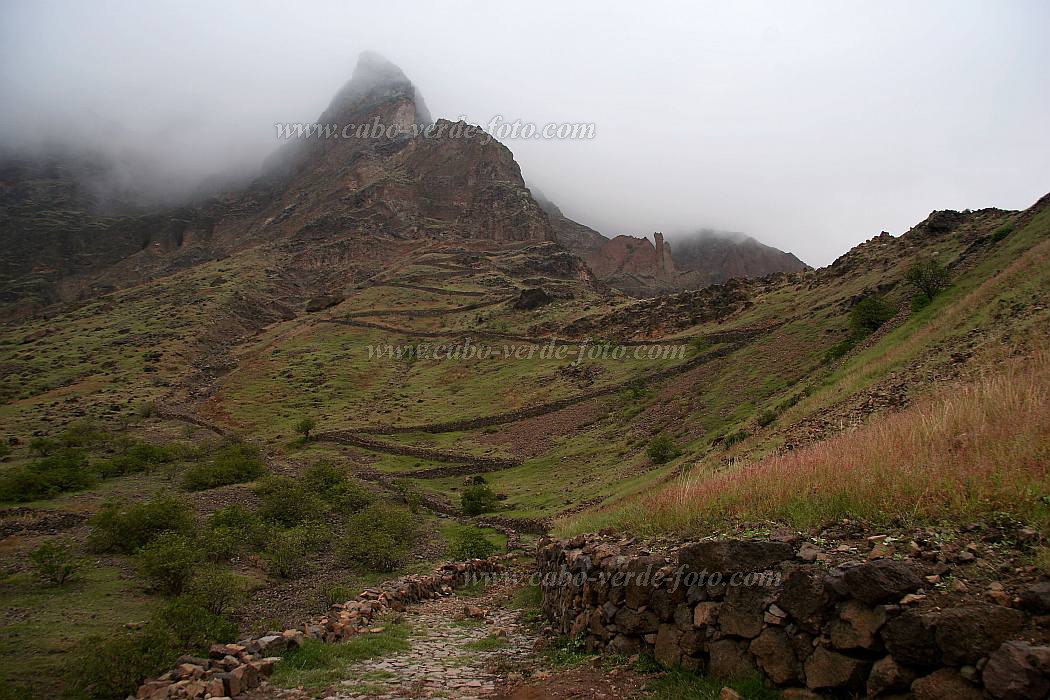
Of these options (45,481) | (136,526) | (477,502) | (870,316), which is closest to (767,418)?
(870,316)

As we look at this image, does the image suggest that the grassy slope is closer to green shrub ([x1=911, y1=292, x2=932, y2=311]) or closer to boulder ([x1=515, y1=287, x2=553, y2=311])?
green shrub ([x1=911, y1=292, x2=932, y2=311])

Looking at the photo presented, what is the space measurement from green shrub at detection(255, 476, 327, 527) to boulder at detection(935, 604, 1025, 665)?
78.5 ft

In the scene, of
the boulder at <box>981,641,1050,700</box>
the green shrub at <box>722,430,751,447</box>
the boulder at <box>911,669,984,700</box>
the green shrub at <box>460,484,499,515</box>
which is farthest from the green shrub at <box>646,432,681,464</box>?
the boulder at <box>981,641,1050,700</box>

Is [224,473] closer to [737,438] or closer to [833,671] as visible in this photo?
[737,438]

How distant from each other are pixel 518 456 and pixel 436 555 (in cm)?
2511

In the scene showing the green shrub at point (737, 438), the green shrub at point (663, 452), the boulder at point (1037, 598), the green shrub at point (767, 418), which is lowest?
the green shrub at point (663, 452)

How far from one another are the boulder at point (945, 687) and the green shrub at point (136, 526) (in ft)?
67.1

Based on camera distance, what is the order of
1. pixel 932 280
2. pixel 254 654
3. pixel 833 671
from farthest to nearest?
1. pixel 932 280
2. pixel 254 654
3. pixel 833 671

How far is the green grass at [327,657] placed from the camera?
934 cm

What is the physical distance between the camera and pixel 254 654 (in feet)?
33.7

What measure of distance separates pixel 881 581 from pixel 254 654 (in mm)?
10455

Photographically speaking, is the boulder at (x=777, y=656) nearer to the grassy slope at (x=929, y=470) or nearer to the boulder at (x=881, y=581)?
the boulder at (x=881, y=581)

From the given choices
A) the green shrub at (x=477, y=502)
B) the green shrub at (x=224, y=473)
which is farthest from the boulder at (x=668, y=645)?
the green shrub at (x=224, y=473)

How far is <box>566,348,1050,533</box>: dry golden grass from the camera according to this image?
6.12 metres
